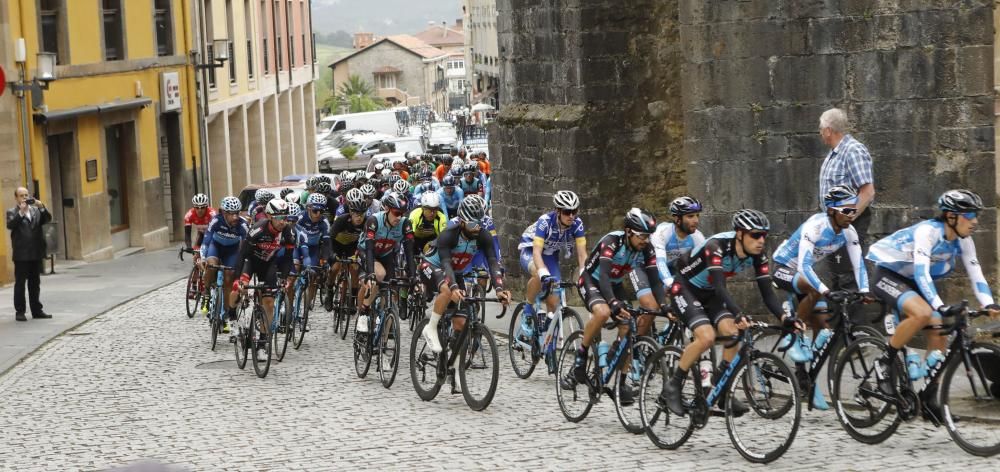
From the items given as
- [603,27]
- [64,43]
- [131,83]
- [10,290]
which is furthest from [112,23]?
[603,27]

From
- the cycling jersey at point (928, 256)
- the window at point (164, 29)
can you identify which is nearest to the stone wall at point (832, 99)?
the cycling jersey at point (928, 256)

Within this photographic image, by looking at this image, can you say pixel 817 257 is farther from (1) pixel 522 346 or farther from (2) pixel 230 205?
(2) pixel 230 205

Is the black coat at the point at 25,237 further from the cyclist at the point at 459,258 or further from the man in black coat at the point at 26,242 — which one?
the cyclist at the point at 459,258

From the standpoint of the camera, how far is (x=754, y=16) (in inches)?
593

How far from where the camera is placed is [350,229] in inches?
678

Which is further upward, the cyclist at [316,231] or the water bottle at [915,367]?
the cyclist at [316,231]

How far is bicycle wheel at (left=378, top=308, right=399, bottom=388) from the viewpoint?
1329 cm

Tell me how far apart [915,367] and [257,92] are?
4274 centimetres

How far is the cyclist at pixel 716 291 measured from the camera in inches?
387

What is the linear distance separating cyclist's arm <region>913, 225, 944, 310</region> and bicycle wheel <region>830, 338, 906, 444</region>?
422 mm

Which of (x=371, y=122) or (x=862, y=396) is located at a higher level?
(x=371, y=122)

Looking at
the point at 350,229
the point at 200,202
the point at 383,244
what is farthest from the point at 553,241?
the point at 200,202

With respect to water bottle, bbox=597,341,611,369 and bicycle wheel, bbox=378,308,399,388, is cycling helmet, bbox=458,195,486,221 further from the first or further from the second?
water bottle, bbox=597,341,611,369

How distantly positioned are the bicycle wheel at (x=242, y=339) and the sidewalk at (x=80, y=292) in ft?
8.30
